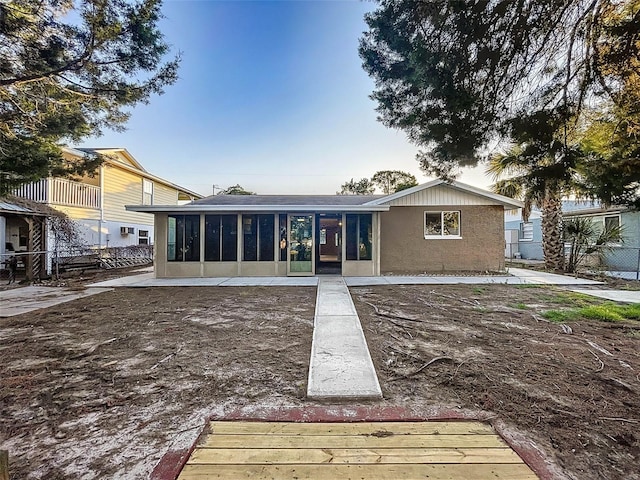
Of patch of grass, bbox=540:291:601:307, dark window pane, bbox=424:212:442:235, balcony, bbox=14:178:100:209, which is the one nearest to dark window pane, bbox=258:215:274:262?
dark window pane, bbox=424:212:442:235

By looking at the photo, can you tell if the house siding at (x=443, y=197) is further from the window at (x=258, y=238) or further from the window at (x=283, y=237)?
the window at (x=258, y=238)

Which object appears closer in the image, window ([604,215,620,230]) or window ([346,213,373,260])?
window ([346,213,373,260])

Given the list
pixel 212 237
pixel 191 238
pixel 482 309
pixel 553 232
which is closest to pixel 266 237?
pixel 212 237

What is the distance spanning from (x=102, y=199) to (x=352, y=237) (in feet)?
42.4

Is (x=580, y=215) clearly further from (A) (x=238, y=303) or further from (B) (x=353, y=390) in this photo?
(B) (x=353, y=390)

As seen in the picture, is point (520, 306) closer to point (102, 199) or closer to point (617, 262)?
point (617, 262)

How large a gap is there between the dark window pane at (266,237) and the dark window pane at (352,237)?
274 centimetres

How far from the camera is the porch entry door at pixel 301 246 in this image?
1156 cm

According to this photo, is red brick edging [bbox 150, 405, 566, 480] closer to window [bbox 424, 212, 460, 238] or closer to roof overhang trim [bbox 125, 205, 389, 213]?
roof overhang trim [bbox 125, 205, 389, 213]

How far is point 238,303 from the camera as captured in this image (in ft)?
24.0

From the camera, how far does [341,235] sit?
11.9m

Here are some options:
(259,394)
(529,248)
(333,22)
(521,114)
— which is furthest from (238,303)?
(529,248)

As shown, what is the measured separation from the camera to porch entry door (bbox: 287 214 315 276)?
11.6 meters

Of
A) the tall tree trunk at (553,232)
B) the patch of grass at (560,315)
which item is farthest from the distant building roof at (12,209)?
the tall tree trunk at (553,232)
